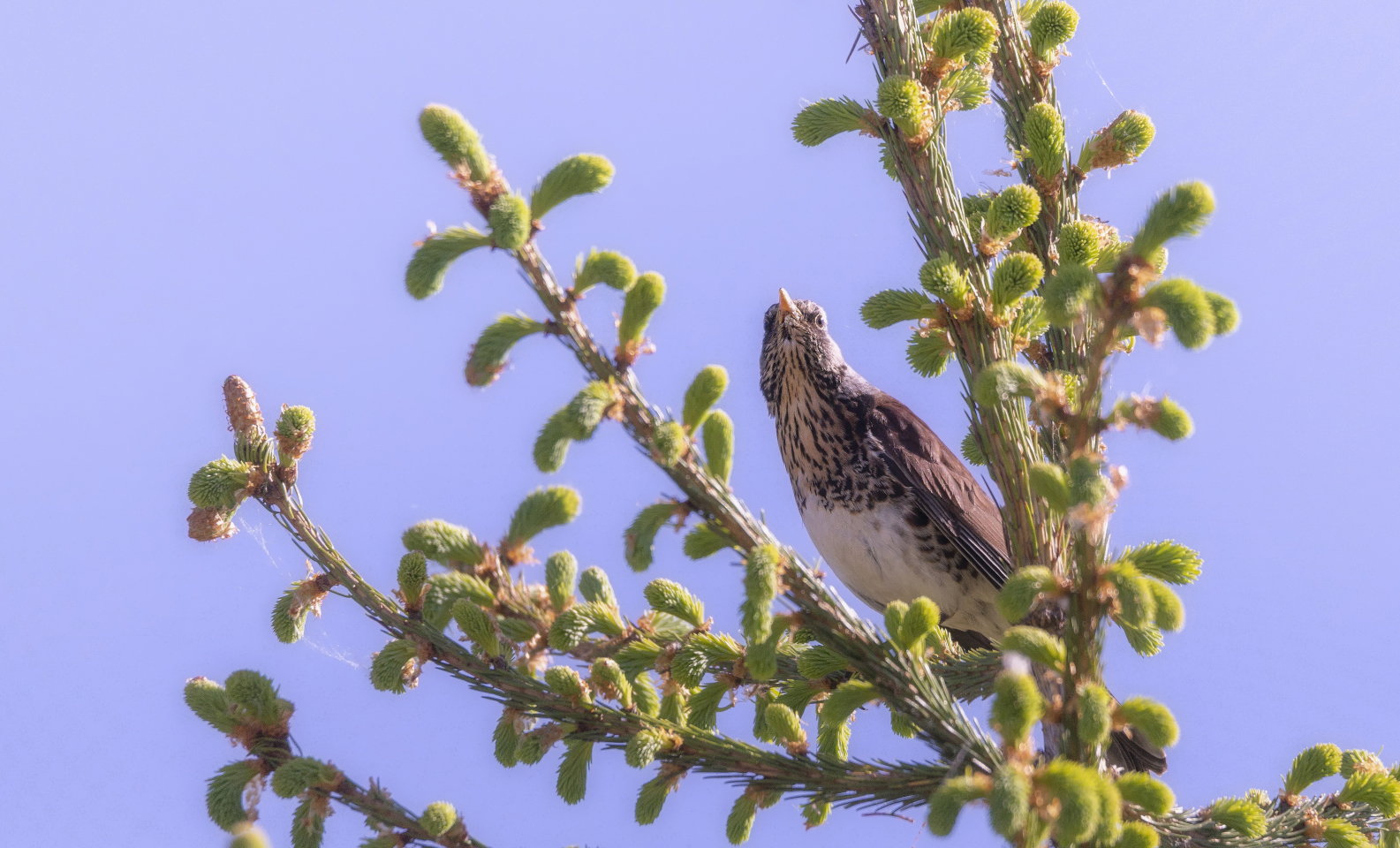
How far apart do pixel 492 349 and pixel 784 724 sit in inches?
47.7

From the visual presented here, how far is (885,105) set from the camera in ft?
9.20

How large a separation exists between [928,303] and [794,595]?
869 mm

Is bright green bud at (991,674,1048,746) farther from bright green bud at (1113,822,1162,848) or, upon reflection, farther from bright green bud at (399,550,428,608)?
bright green bud at (399,550,428,608)

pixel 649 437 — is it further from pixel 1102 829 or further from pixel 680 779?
pixel 1102 829

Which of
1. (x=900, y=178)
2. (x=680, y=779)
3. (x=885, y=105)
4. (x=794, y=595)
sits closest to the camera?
(x=794, y=595)

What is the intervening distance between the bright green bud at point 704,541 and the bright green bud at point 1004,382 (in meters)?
0.60

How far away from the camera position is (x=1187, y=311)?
188 cm

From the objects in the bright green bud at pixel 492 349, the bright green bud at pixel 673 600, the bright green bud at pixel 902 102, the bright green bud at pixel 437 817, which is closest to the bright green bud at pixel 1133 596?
the bright green bud at pixel 673 600

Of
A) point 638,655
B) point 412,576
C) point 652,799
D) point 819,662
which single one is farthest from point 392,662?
point 819,662

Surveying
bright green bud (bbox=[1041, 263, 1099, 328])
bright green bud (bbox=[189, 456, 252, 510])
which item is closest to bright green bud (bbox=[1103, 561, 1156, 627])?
bright green bud (bbox=[1041, 263, 1099, 328])

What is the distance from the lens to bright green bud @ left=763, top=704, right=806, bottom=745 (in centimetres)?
266

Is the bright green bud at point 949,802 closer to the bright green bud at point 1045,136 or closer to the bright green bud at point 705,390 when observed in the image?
the bright green bud at point 705,390

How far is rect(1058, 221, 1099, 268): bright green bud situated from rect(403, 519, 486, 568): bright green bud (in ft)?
4.78

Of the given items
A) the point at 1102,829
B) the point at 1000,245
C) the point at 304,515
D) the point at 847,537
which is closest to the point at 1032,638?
the point at 1102,829
